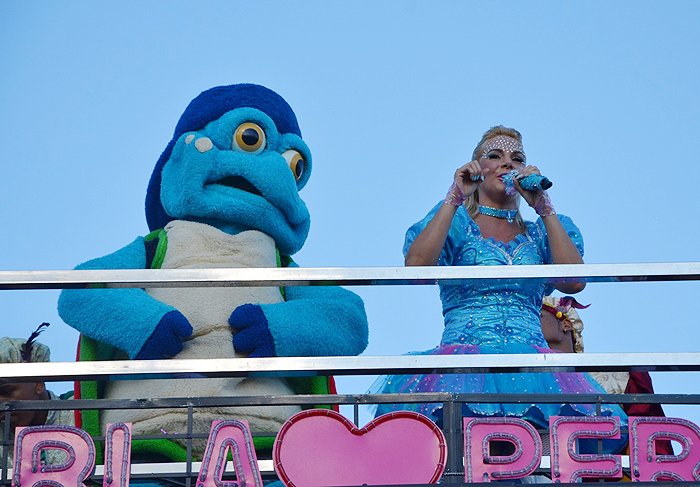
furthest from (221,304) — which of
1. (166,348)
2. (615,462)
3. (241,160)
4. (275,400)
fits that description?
(615,462)

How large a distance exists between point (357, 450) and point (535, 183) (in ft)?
3.95

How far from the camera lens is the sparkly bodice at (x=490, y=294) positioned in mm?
3623

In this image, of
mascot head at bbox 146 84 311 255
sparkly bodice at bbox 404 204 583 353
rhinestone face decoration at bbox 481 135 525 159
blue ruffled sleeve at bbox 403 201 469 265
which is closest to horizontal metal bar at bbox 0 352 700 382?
sparkly bodice at bbox 404 204 583 353

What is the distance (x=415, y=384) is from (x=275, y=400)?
2.68 feet

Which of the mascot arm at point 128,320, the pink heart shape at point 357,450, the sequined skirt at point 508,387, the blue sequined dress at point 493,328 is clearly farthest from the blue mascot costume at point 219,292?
the pink heart shape at point 357,450

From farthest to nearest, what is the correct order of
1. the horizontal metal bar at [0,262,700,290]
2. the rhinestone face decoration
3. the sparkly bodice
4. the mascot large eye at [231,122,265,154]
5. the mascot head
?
the mascot large eye at [231,122,265,154], the mascot head, the rhinestone face decoration, the sparkly bodice, the horizontal metal bar at [0,262,700,290]

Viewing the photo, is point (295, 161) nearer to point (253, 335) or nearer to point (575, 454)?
point (253, 335)

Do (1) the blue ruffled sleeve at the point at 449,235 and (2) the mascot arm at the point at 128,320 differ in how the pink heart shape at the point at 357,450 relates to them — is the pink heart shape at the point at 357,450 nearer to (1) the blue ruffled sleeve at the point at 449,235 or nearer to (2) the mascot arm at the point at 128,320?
(1) the blue ruffled sleeve at the point at 449,235

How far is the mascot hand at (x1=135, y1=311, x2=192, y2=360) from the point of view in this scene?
12.7ft

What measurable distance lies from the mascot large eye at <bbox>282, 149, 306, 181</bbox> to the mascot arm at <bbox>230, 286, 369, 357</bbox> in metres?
0.58

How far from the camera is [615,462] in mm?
2963

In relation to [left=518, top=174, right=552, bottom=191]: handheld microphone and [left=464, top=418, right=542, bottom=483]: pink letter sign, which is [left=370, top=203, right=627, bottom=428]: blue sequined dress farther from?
[left=464, top=418, right=542, bottom=483]: pink letter sign

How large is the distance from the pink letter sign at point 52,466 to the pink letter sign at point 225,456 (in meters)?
0.30

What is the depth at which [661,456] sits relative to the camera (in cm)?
295
